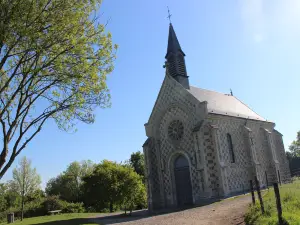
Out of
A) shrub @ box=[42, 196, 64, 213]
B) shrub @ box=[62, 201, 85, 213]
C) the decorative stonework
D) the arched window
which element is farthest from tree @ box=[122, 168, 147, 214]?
shrub @ box=[42, 196, 64, 213]

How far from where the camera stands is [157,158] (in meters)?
27.4

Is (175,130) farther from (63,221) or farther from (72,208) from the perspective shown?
(72,208)

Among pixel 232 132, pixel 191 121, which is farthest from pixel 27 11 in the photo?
pixel 232 132

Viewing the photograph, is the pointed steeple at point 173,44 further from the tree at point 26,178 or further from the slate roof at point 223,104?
the tree at point 26,178

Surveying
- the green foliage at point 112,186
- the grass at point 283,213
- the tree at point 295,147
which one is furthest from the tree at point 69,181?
the grass at point 283,213

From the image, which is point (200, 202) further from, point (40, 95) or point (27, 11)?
point (27, 11)

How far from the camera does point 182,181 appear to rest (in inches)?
1000

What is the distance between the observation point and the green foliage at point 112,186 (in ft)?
78.5

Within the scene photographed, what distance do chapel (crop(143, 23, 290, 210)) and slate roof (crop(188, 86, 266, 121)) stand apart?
0.55 ft

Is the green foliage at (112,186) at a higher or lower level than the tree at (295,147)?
lower

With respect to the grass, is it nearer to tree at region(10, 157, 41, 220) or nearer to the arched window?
the arched window

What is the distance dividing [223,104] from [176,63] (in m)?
6.54

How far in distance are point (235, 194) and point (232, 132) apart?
240 inches

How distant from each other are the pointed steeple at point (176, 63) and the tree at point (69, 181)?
36075 mm
